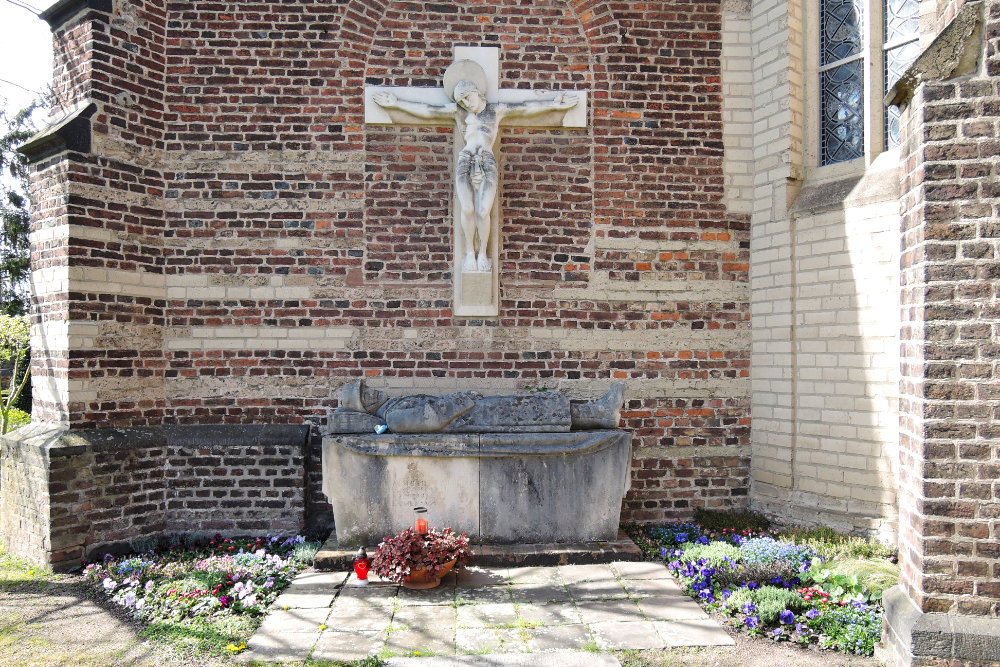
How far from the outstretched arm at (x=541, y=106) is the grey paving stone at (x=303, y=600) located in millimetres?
4384

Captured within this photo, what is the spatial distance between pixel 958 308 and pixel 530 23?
4598mm

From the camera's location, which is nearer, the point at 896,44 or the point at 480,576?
the point at 480,576

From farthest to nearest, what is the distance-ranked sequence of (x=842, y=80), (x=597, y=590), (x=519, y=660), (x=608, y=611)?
(x=842, y=80)
(x=597, y=590)
(x=608, y=611)
(x=519, y=660)

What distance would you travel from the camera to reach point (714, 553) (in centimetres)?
471

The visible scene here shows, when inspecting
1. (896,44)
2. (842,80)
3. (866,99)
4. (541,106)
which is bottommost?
(866,99)

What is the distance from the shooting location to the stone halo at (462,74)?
19.3 ft

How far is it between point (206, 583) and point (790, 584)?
13.5 ft

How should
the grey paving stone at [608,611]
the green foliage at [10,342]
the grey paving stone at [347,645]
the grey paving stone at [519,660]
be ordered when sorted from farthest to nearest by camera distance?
the green foliage at [10,342]
the grey paving stone at [608,611]
the grey paving stone at [347,645]
the grey paving stone at [519,660]

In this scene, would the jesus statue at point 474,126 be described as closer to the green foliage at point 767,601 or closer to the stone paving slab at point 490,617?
the stone paving slab at point 490,617

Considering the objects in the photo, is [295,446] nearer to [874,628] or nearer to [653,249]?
[653,249]

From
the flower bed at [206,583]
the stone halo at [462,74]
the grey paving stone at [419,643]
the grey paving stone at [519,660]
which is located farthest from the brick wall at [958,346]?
the flower bed at [206,583]

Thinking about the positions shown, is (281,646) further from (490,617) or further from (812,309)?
(812,309)

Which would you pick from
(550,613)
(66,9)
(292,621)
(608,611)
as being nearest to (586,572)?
(608,611)

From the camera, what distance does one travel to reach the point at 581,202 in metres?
6.07
